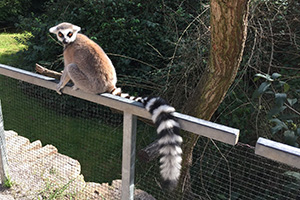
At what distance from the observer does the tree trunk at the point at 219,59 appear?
8.22ft

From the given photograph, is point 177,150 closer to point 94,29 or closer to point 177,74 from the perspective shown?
point 177,74

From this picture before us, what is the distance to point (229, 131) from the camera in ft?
4.82

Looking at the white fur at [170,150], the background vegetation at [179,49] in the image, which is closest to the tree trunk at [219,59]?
the background vegetation at [179,49]

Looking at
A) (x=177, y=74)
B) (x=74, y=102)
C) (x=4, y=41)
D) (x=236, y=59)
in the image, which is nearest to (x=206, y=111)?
(x=236, y=59)

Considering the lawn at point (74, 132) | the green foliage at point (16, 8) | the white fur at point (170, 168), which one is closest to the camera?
the white fur at point (170, 168)

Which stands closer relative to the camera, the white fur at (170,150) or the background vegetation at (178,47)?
the white fur at (170,150)

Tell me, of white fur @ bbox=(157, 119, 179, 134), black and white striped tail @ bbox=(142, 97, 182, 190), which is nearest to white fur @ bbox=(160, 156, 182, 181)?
black and white striped tail @ bbox=(142, 97, 182, 190)

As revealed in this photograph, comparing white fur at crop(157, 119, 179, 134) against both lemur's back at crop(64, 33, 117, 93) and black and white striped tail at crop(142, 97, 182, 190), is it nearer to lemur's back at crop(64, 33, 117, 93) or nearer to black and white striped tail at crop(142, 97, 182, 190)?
black and white striped tail at crop(142, 97, 182, 190)

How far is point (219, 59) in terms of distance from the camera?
278 centimetres

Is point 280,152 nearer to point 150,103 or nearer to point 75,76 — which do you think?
point 150,103

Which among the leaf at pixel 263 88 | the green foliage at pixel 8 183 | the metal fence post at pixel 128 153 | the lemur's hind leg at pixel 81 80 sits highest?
the leaf at pixel 263 88

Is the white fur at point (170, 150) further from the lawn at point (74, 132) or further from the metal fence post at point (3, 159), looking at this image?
the lawn at point (74, 132)

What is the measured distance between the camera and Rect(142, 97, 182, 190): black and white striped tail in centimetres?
167

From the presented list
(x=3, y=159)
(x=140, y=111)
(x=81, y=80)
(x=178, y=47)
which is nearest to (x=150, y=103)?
(x=140, y=111)
